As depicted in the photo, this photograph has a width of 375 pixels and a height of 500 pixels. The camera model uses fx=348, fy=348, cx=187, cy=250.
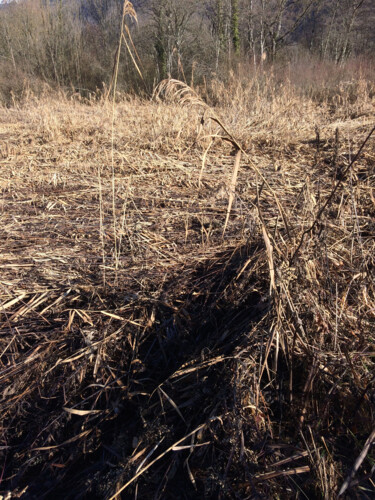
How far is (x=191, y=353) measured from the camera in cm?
149

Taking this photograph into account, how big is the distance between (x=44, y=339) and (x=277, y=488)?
43.5 inches

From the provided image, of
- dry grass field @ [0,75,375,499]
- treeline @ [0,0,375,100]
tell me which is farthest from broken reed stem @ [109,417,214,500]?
treeline @ [0,0,375,100]

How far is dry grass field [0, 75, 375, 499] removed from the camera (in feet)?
3.88

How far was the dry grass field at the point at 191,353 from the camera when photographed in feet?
3.88

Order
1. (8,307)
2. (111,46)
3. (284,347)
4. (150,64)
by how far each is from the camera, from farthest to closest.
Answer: (111,46) → (150,64) → (8,307) → (284,347)

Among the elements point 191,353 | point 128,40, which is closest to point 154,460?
point 191,353

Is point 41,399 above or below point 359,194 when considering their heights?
below

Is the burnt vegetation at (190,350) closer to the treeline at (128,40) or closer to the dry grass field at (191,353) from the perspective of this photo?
the dry grass field at (191,353)

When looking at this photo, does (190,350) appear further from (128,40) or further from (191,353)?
(128,40)

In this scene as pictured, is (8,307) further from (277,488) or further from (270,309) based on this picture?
(277,488)

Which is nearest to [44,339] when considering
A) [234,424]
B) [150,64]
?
[234,424]

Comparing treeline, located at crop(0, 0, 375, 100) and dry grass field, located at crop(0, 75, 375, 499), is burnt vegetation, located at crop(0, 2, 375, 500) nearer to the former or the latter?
dry grass field, located at crop(0, 75, 375, 499)

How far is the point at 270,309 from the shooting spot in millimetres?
1430

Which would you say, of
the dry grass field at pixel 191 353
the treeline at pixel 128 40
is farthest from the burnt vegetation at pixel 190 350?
the treeline at pixel 128 40
